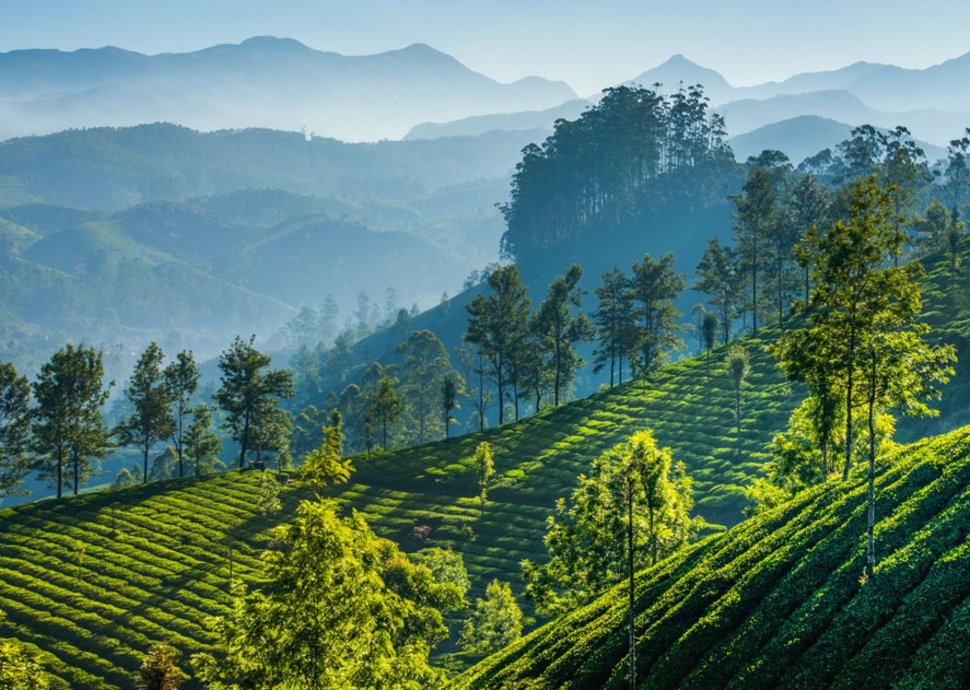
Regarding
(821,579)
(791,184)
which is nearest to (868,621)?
(821,579)

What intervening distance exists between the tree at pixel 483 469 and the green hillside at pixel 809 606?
133ft

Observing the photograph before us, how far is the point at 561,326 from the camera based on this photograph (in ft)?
347

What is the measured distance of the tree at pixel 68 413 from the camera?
86.6 meters

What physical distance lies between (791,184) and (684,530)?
5685 inches

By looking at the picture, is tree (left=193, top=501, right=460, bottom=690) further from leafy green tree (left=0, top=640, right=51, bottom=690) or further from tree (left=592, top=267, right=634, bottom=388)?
tree (left=592, top=267, right=634, bottom=388)

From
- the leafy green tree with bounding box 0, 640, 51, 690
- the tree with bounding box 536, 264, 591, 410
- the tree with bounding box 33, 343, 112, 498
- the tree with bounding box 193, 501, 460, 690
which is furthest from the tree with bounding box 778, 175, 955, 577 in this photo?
the tree with bounding box 33, 343, 112, 498

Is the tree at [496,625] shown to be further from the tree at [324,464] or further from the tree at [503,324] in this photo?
the tree at [503,324]

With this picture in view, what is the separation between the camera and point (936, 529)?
2619 centimetres

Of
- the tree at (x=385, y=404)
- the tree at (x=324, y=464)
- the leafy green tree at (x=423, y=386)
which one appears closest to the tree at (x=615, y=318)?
the tree at (x=385, y=404)

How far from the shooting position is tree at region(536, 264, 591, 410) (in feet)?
342

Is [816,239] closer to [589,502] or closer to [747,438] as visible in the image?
[589,502]

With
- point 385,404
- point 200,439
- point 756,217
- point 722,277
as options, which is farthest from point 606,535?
point 722,277

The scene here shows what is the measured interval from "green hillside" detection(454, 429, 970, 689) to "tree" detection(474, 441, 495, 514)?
40665 millimetres

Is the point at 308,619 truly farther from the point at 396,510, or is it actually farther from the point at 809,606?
the point at 396,510
